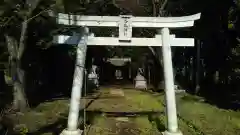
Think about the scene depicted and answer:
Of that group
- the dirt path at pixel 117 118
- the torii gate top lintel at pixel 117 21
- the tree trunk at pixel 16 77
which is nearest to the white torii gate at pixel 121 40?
the torii gate top lintel at pixel 117 21

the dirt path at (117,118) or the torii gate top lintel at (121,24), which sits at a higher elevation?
the torii gate top lintel at (121,24)

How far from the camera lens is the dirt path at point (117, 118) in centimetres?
980

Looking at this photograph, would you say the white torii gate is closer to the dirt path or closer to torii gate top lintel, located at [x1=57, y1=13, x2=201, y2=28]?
torii gate top lintel, located at [x1=57, y1=13, x2=201, y2=28]

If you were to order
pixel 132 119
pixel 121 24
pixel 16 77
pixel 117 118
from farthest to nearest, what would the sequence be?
pixel 16 77 < pixel 117 118 < pixel 132 119 < pixel 121 24

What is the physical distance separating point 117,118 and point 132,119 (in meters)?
0.65

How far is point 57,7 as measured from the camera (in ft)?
31.4

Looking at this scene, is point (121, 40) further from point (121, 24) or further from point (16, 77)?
point (16, 77)

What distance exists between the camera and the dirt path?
32.2 ft

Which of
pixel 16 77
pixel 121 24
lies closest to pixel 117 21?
→ pixel 121 24

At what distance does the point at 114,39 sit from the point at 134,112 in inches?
184

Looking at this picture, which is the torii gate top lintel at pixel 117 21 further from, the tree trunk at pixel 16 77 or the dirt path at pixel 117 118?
the tree trunk at pixel 16 77

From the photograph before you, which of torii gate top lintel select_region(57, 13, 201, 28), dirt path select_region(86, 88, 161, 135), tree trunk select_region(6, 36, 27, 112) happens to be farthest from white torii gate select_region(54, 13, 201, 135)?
tree trunk select_region(6, 36, 27, 112)

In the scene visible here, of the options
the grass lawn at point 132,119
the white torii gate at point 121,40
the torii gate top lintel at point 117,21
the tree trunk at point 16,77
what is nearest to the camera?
the white torii gate at point 121,40

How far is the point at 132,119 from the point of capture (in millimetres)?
11453
